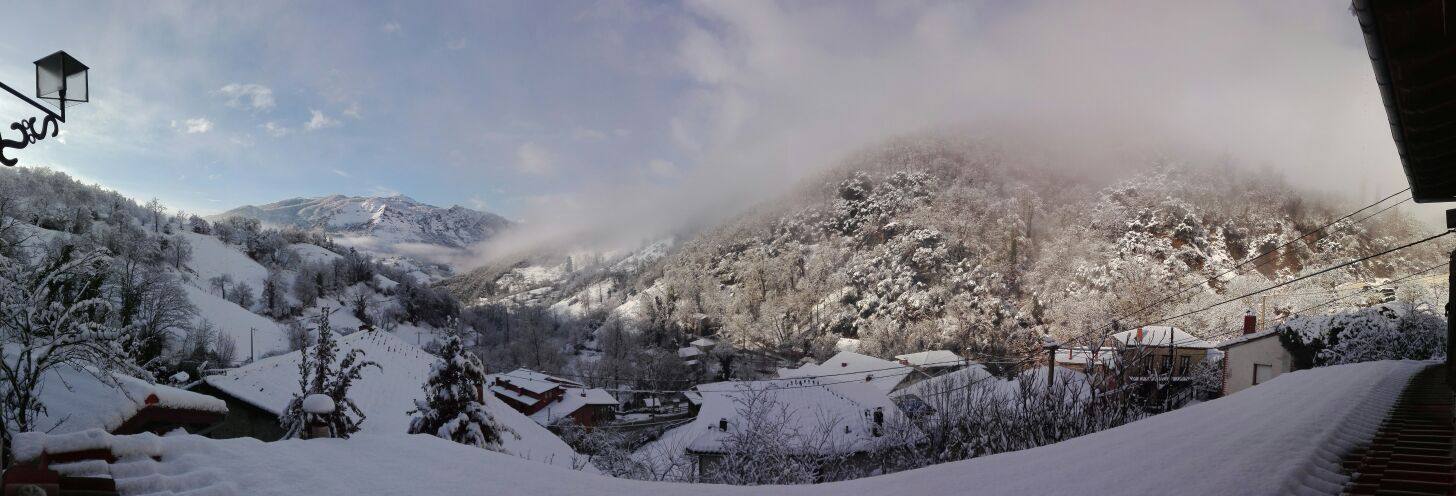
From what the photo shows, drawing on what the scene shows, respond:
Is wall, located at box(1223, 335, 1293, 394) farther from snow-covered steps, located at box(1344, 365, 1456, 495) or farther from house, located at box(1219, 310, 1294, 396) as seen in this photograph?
snow-covered steps, located at box(1344, 365, 1456, 495)

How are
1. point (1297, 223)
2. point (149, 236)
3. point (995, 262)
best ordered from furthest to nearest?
point (995, 262) < point (1297, 223) < point (149, 236)

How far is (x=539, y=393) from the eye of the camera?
3866cm

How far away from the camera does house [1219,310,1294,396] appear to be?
20.0 m

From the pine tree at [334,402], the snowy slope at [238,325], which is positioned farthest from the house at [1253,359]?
the snowy slope at [238,325]

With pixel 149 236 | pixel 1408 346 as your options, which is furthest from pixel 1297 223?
pixel 149 236

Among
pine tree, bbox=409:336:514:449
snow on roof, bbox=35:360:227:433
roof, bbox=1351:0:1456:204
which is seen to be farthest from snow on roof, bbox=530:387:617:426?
roof, bbox=1351:0:1456:204

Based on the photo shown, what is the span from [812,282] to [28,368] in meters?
117

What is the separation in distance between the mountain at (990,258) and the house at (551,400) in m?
40.6

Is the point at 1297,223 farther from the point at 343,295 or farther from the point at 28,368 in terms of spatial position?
the point at 343,295

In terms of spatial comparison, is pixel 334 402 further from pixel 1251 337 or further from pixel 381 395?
pixel 1251 337

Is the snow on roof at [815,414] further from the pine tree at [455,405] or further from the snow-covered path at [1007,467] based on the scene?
the snow-covered path at [1007,467]

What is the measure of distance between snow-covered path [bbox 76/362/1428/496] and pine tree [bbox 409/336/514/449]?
814 cm

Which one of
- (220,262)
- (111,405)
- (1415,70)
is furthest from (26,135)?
(220,262)

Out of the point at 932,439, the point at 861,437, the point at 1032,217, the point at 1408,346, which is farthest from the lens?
the point at 1032,217
